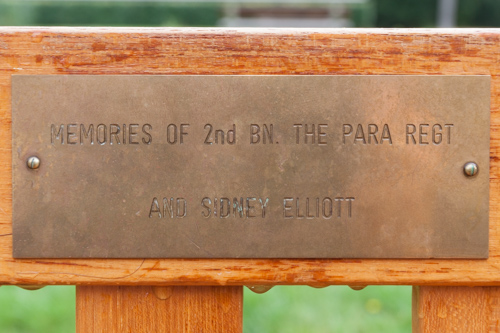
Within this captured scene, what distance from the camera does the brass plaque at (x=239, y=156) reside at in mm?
810

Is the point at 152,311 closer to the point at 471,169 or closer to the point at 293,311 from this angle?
the point at 471,169

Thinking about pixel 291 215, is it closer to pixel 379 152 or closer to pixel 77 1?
pixel 379 152

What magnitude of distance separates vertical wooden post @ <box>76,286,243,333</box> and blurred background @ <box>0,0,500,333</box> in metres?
1.24

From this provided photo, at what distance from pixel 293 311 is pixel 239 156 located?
60.4 inches

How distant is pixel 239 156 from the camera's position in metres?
0.82

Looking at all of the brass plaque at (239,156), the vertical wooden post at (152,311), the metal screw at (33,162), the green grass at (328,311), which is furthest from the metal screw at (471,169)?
the green grass at (328,311)

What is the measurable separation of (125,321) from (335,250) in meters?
0.37

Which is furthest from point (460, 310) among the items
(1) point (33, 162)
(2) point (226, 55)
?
(1) point (33, 162)

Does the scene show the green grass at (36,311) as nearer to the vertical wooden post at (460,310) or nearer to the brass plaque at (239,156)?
the brass plaque at (239,156)

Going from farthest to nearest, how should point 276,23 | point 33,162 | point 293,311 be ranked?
1. point 276,23
2. point 293,311
3. point 33,162

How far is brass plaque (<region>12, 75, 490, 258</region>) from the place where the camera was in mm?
810

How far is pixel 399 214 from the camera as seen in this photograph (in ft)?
2.69

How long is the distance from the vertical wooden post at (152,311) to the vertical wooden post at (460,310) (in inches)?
12.7

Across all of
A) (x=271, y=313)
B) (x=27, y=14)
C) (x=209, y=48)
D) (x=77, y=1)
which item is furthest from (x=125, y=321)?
(x=77, y=1)
